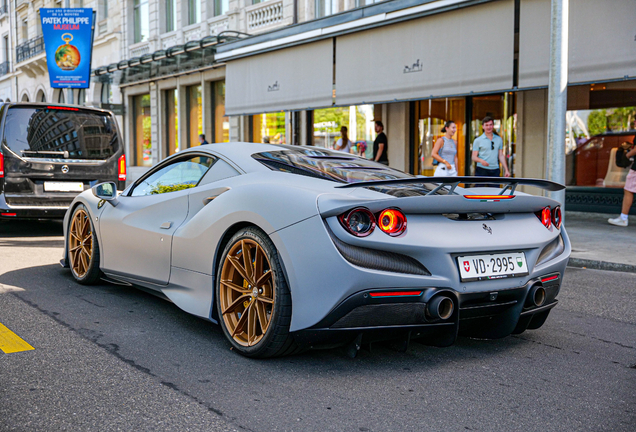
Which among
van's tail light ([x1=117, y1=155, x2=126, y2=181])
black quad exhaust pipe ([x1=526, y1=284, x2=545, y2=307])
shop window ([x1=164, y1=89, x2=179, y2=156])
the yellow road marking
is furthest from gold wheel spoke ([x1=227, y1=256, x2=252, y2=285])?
shop window ([x1=164, y1=89, x2=179, y2=156])

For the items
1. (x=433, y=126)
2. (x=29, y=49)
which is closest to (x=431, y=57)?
(x=433, y=126)

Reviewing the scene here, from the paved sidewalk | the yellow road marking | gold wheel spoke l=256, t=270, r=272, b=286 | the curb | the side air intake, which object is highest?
the side air intake

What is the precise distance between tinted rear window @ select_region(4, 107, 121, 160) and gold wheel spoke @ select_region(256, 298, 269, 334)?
6.67 m

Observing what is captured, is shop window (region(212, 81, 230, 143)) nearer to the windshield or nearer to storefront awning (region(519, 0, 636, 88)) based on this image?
storefront awning (region(519, 0, 636, 88))

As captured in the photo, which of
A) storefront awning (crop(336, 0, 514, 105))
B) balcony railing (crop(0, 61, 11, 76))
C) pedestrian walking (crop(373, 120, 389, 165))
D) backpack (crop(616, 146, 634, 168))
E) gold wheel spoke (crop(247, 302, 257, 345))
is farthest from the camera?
balcony railing (crop(0, 61, 11, 76))

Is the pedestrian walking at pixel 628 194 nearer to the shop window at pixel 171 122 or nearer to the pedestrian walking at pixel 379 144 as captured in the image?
the pedestrian walking at pixel 379 144

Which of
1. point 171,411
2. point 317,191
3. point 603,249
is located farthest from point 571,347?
point 603,249

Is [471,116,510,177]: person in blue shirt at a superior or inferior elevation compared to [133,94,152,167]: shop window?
inferior

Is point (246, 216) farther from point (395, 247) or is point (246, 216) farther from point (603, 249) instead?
point (603, 249)

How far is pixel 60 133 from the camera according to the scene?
9.20 metres

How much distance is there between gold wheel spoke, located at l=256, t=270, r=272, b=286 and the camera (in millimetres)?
3410

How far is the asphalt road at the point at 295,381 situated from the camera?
8.88 feet

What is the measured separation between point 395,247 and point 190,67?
2019 centimetres

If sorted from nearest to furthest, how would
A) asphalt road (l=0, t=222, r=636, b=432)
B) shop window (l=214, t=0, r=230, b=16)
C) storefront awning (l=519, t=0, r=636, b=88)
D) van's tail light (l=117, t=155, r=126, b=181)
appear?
1. asphalt road (l=0, t=222, r=636, b=432)
2. storefront awning (l=519, t=0, r=636, b=88)
3. van's tail light (l=117, t=155, r=126, b=181)
4. shop window (l=214, t=0, r=230, b=16)
